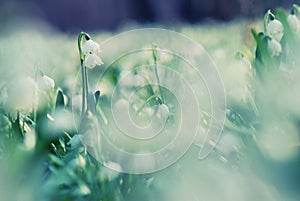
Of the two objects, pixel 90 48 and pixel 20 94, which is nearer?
pixel 20 94

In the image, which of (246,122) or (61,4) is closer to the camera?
(246,122)

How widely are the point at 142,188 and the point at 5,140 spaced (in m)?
0.28

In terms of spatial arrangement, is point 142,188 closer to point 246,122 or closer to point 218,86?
point 246,122

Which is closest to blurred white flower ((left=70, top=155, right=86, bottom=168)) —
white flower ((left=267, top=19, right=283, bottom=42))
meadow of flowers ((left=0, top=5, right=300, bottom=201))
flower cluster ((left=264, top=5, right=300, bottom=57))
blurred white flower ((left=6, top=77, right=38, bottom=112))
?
meadow of flowers ((left=0, top=5, right=300, bottom=201))

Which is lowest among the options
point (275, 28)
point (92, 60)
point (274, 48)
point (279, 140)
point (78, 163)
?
point (279, 140)

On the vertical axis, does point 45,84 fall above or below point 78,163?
above

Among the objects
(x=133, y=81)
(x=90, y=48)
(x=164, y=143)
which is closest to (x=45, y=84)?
(x=90, y=48)

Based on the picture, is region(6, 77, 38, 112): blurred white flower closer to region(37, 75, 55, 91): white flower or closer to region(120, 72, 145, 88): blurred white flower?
region(37, 75, 55, 91): white flower

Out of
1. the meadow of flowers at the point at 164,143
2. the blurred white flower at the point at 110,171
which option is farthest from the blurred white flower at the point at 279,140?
the blurred white flower at the point at 110,171

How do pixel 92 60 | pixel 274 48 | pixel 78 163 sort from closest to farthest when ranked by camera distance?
pixel 78 163 < pixel 274 48 < pixel 92 60

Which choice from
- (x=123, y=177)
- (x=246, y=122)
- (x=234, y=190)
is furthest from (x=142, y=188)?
(x=246, y=122)

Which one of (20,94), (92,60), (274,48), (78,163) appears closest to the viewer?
(78,163)

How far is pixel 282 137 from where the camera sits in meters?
0.81

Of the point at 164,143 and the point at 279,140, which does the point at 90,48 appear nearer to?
the point at 164,143
